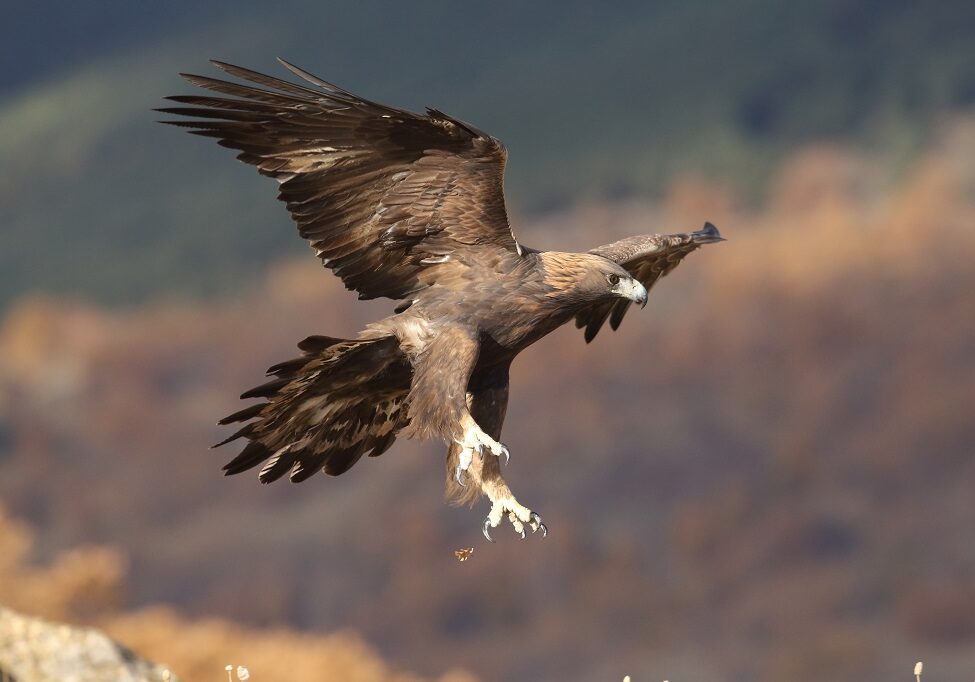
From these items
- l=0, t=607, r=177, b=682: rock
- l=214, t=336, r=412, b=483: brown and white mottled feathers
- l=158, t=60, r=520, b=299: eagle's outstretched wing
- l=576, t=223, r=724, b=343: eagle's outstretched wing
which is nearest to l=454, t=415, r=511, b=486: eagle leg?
l=214, t=336, r=412, b=483: brown and white mottled feathers

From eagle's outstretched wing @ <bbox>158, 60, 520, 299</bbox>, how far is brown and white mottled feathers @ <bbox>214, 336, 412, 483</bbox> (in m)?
0.54

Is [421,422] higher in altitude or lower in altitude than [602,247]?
lower

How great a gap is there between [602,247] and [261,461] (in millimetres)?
2828

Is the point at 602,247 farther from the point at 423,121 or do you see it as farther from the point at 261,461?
the point at 261,461

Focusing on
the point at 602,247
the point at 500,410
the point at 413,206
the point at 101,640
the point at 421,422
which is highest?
the point at 602,247

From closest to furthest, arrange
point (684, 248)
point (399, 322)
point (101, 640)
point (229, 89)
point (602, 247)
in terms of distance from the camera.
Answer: point (101, 640), point (229, 89), point (399, 322), point (602, 247), point (684, 248)

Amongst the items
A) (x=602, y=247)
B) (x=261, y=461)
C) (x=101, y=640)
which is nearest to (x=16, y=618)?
(x=101, y=640)

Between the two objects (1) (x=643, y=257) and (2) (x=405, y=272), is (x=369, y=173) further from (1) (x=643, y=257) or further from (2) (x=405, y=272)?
(1) (x=643, y=257)

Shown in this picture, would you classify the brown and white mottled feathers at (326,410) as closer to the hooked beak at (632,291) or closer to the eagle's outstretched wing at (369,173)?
the eagle's outstretched wing at (369,173)

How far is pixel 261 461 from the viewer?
771cm

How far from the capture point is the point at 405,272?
763 centimetres

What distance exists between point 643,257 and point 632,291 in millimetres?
1459

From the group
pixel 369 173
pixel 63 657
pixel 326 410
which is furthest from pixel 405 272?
pixel 63 657

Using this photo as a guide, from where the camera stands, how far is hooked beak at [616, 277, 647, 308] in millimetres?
7395
